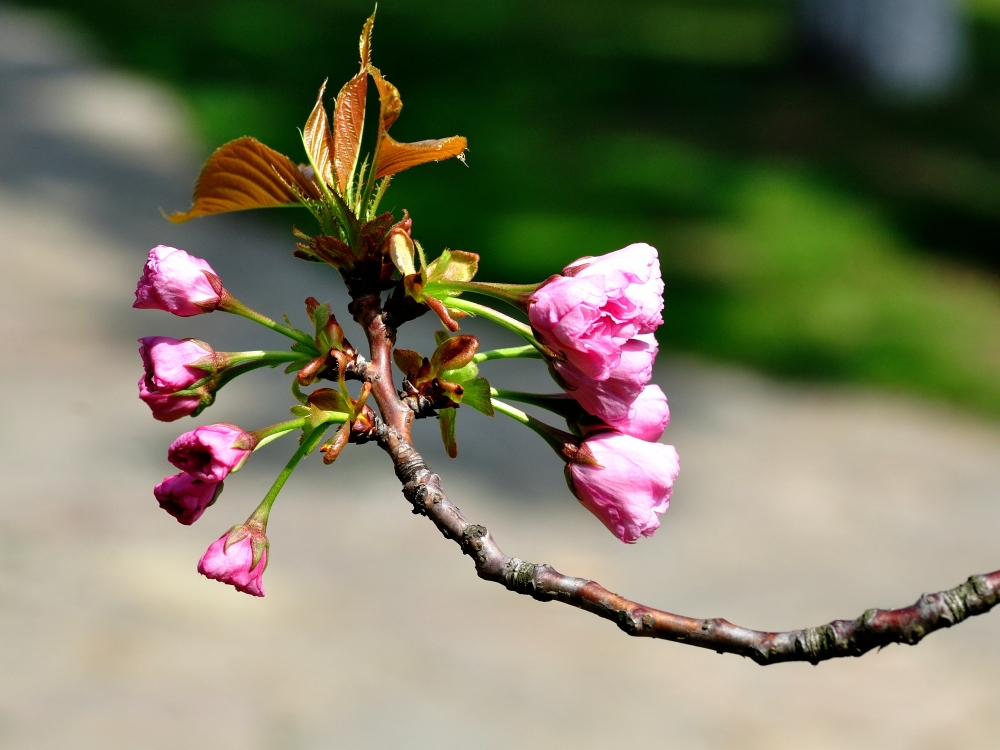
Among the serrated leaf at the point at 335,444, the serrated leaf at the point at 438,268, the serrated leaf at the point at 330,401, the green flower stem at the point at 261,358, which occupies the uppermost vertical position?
the serrated leaf at the point at 438,268

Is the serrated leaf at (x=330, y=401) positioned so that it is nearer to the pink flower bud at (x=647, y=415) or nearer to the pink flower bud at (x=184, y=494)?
the pink flower bud at (x=184, y=494)

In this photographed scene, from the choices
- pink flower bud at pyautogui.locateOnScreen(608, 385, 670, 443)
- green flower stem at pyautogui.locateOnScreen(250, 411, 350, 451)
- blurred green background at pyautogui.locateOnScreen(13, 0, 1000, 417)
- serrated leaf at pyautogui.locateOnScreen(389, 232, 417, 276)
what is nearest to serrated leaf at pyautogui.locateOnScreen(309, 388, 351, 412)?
green flower stem at pyautogui.locateOnScreen(250, 411, 350, 451)

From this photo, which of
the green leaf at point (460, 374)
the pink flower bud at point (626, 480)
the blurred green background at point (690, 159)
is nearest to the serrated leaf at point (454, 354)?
the green leaf at point (460, 374)

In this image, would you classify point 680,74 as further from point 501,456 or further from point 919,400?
point 501,456

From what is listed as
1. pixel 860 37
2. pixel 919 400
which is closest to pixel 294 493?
pixel 919 400

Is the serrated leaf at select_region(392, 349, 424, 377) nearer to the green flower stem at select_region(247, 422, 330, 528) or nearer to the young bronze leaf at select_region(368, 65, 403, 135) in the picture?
the green flower stem at select_region(247, 422, 330, 528)

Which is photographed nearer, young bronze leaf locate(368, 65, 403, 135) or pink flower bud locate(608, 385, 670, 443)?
young bronze leaf locate(368, 65, 403, 135)
